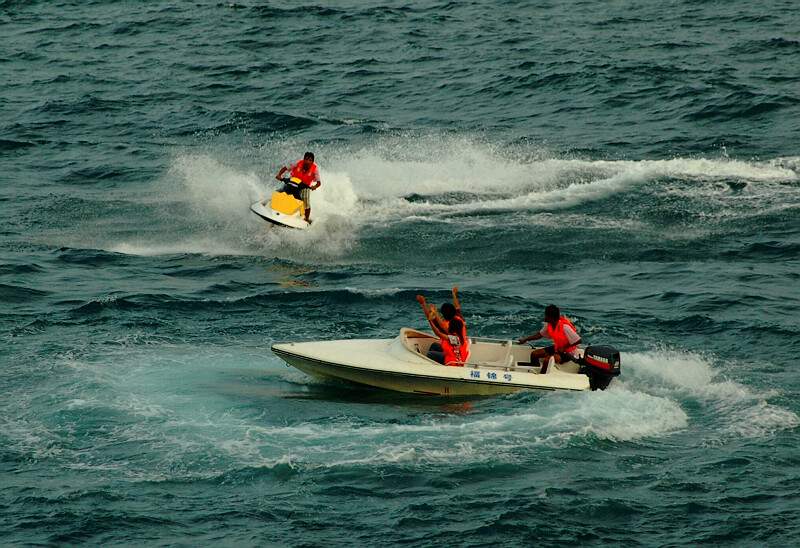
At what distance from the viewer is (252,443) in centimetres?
1401

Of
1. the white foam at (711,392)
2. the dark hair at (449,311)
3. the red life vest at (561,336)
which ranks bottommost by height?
the white foam at (711,392)

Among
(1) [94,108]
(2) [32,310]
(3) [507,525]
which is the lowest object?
(3) [507,525]

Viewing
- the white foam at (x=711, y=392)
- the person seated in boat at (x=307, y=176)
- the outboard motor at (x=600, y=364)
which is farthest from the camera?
the person seated in boat at (x=307, y=176)

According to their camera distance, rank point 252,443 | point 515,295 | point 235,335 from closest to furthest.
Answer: point 252,443, point 235,335, point 515,295

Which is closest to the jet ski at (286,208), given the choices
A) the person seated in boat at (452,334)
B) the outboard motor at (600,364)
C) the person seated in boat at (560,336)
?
the person seated in boat at (452,334)

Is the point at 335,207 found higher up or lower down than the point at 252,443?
higher up

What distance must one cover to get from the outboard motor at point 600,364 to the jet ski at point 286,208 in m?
9.61

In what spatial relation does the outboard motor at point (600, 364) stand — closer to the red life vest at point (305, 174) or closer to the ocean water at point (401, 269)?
the ocean water at point (401, 269)

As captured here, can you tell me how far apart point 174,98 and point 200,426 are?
22.5 meters

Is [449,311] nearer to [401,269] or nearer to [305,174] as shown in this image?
[401,269]

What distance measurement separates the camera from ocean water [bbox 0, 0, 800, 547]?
494 inches

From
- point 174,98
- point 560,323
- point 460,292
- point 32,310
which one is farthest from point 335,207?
point 174,98

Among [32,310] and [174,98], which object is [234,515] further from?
[174,98]

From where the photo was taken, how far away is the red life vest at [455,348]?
15836 mm
